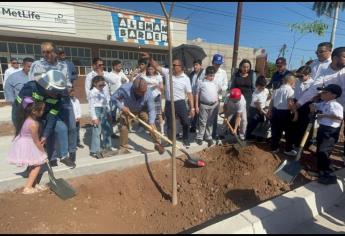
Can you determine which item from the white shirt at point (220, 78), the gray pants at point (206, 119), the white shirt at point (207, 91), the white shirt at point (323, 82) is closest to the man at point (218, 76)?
the white shirt at point (220, 78)

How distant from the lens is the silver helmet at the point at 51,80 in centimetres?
343

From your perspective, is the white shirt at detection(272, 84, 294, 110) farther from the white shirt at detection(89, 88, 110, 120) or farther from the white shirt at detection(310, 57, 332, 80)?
the white shirt at detection(89, 88, 110, 120)

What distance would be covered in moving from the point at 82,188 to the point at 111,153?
958 mm

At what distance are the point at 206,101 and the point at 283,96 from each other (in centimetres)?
131

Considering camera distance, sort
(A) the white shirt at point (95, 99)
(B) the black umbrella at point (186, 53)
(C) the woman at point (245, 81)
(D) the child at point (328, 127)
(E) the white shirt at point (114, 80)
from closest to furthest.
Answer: (D) the child at point (328, 127), (A) the white shirt at point (95, 99), (C) the woman at point (245, 81), (E) the white shirt at point (114, 80), (B) the black umbrella at point (186, 53)

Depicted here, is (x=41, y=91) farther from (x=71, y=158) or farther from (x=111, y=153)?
(x=111, y=153)

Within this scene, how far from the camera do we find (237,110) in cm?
507

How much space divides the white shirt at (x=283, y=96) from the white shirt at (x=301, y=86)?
0.13m

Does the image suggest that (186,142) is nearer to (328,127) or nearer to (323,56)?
(328,127)

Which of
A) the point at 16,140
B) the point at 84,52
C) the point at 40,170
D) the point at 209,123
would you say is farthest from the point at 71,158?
the point at 84,52

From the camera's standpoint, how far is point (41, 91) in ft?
11.6

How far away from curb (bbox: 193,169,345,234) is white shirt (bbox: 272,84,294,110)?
4.69ft

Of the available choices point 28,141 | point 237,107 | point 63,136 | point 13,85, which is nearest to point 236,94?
point 237,107

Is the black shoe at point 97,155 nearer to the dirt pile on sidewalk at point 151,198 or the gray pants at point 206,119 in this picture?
the dirt pile on sidewalk at point 151,198
